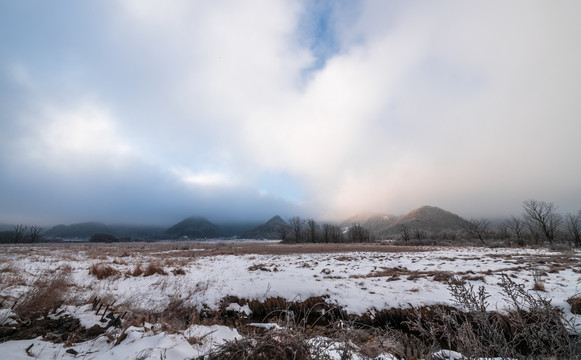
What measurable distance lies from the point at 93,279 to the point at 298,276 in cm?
991

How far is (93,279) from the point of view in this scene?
10.2 metres

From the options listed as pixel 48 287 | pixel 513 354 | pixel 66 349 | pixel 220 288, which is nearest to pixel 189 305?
pixel 220 288

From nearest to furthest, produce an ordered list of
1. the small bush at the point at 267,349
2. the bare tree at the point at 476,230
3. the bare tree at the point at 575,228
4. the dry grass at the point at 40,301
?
the small bush at the point at 267,349, the dry grass at the point at 40,301, the bare tree at the point at 575,228, the bare tree at the point at 476,230

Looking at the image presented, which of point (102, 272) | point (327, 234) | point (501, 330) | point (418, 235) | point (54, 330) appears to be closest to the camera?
point (501, 330)

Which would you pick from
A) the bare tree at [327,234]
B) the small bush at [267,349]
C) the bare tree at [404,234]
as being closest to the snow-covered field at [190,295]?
the small bush at [267,349]

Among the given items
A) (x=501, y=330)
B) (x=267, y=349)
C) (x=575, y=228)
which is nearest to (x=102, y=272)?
(x=267, y=349)

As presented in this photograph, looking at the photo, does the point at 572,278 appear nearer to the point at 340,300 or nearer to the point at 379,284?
the point at 379,284

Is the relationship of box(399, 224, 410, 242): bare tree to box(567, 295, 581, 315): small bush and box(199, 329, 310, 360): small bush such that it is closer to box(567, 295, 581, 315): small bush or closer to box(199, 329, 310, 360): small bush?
box(567, 295, 581, 315): small bush

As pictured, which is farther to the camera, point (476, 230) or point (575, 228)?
point (476, 230)

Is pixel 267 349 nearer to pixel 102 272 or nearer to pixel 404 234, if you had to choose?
pixel 102 272

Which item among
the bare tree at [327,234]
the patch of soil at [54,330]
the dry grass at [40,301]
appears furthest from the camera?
the bare tree at [327,234]

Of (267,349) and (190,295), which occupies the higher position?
(267,349)

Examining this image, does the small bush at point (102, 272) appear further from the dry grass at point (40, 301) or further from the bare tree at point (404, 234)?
the bare tree at point (404, 234)

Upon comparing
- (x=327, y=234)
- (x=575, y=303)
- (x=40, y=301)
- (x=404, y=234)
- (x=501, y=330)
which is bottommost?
(x=327, y=234)
